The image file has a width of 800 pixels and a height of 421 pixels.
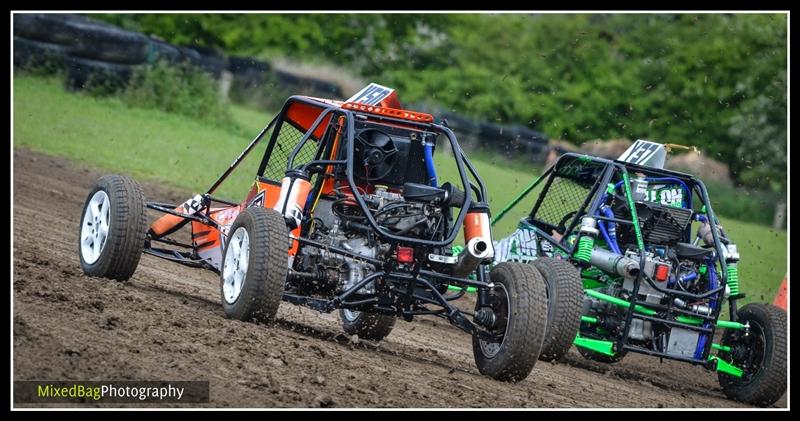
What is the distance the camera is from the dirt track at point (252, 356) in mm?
6953

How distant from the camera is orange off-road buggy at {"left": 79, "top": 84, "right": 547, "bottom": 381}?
27.9ft

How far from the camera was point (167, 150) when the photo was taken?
72.5 feet

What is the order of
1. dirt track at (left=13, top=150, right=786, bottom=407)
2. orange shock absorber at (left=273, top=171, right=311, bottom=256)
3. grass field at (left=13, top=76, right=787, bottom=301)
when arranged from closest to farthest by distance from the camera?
dirt track at (left=13, top=150, right=786, bottom=407)
orange shock absorber at (left=273, top=171, right=311, bottom=256)
grass field at (left=13, top=76, right=787, bottom=301)

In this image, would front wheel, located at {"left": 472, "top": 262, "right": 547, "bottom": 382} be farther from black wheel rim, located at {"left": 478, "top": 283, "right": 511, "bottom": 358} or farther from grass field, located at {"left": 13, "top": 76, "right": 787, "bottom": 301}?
grass field, located at {"left": 13, "top": 76, "right": 787, "bottom": 301}

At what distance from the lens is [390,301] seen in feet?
29.0

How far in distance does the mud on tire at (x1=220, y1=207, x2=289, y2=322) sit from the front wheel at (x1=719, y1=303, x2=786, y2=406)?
413 cm

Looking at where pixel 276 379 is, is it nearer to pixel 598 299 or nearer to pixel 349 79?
pixel 598 299

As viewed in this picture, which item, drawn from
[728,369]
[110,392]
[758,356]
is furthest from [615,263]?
[110,392]

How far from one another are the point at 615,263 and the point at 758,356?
135 cm

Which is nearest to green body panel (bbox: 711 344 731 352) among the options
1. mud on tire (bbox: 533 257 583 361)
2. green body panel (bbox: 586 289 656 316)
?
green body panel (bbox: 586 289 656 316)

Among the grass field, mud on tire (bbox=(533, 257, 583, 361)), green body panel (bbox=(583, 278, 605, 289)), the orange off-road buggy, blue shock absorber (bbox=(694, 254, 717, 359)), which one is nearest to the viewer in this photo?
the orange off-road buggy

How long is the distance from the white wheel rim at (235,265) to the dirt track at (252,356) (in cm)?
20

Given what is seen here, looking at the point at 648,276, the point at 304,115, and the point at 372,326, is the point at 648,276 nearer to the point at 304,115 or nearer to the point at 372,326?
the point at 372,326

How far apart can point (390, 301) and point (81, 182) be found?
32.1 feet
